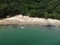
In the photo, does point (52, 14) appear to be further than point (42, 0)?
No

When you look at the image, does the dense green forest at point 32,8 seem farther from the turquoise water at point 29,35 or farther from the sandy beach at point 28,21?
the turquoise water at point 29,35

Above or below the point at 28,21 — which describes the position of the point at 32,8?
above

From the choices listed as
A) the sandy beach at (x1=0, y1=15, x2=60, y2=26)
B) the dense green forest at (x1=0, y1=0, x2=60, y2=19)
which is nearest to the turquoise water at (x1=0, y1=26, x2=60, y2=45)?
the sandy beach at (x1=0, y1=15, x2=60, y2=26)

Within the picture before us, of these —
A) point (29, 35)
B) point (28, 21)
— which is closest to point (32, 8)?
point (28, 21)

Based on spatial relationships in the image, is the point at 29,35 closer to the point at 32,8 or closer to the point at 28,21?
the point at 28,21

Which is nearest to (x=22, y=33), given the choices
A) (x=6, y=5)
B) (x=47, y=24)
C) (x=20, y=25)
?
(x=20, y=25)

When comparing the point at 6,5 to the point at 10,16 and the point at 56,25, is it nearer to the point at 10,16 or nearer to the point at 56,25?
the point at 10,16

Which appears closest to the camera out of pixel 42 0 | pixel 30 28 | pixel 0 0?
pixel 30 28

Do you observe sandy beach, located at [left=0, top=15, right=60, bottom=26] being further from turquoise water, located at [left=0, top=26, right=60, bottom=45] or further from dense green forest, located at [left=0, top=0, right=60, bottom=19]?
turquoise water, located at [left=0, top=26, right=60, bottom=45]
